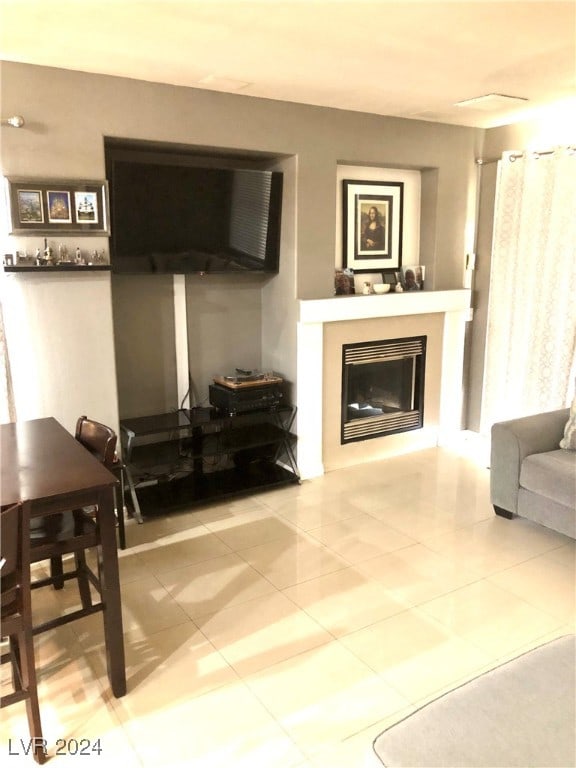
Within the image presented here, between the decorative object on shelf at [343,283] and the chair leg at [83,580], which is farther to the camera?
the decorative object on shelf at [343,283]

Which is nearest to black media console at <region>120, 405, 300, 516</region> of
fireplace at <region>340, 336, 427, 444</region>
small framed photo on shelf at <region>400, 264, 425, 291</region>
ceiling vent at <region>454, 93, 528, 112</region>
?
Result: fireplace at <region>340, 336, 427, 444</region>

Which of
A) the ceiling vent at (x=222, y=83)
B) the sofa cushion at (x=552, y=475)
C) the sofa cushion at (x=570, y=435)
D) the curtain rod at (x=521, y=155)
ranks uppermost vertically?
the ceiling vent at (x=222, y=83)

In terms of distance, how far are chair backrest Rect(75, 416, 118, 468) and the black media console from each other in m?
0.90

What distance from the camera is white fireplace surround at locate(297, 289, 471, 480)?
4156 mm

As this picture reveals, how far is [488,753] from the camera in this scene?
1.39 metres

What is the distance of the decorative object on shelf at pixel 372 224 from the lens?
14.7 feet

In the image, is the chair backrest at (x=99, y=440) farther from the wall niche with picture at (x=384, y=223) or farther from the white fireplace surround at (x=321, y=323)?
the wall niche with picture at (x=384, y=223)

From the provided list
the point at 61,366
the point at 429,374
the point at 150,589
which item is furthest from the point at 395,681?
the point at 429,374

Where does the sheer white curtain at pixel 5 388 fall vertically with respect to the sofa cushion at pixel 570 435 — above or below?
above

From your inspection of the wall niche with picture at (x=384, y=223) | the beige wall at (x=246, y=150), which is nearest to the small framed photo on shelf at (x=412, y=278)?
the wall niche with picture at (x=384, y=223)

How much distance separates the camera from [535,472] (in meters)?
3.37

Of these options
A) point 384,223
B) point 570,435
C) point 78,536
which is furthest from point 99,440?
point 384,223

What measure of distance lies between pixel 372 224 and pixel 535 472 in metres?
2.22

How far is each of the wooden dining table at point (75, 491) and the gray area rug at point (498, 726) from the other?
1.11 meters
